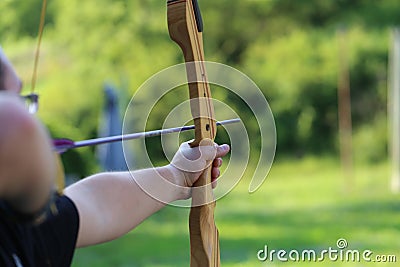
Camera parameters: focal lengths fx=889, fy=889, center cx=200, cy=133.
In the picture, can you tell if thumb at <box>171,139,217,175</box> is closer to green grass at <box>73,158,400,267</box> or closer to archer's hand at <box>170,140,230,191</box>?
archer's hand at <box>170,140,230,191</box>

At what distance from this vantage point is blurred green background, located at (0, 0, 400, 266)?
24.1ft

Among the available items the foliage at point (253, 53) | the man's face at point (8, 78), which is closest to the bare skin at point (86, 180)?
the man's face at point (8, 78)

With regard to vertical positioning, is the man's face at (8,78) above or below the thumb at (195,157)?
above

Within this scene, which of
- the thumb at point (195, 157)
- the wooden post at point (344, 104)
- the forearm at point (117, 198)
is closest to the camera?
the forearm at point (117, 198)

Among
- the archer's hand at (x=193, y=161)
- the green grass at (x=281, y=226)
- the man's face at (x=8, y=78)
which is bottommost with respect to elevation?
the green grass at (x=281, y=226)

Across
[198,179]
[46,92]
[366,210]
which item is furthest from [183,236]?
[198,179]

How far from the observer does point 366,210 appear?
7215mm

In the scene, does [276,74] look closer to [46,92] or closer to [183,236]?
[46,92]

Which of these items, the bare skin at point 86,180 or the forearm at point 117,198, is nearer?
the bare skin at point 86,180

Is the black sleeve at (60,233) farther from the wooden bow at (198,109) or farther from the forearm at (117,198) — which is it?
the wooden bow at (198,109)

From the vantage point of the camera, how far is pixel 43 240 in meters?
1.24

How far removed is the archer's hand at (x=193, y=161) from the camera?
1.53m

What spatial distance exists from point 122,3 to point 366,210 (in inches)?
219

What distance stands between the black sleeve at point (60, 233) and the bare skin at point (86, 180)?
0.10ft
